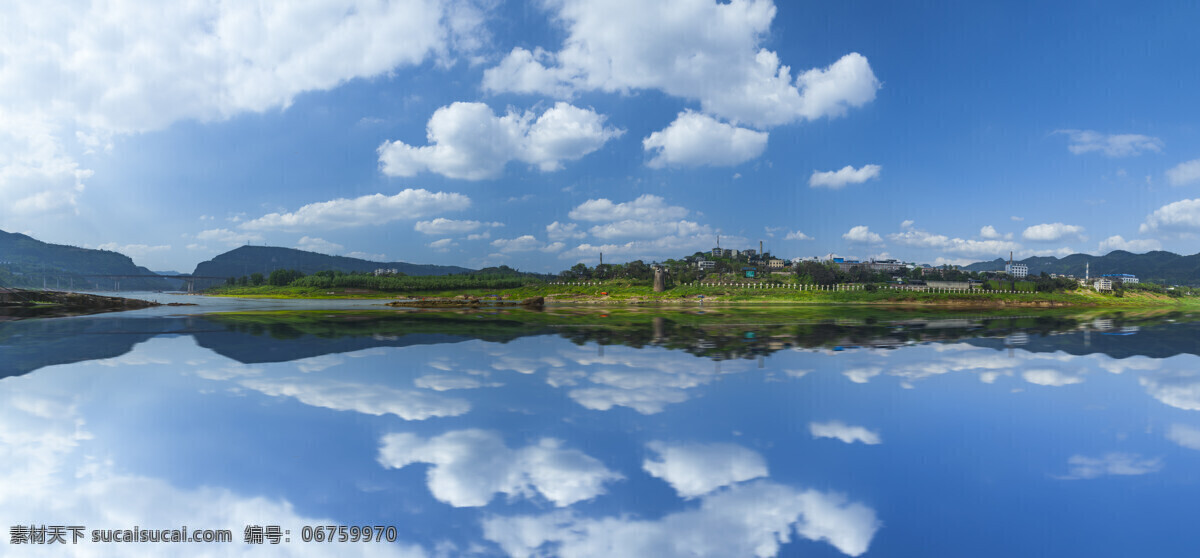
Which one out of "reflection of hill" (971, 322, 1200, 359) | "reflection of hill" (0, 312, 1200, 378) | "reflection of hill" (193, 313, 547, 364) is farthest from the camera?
"reflection of hill" (971, 322, 1200, 359)

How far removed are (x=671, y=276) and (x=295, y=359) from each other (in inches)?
3979

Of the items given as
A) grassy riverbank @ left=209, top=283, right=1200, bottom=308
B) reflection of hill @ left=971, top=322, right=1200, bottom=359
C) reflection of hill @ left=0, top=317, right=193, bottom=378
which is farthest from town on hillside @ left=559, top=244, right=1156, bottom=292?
reflection of hill @ left=0, top=317, right=193, bottom=378

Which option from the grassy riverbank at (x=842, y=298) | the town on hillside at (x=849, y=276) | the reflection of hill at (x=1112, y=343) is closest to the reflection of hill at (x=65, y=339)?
the reflection of hill at (x=1112, y=343)

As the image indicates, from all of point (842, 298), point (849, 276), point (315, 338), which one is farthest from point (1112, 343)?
point (849, 276)

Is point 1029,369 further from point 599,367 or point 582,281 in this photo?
point 582,281

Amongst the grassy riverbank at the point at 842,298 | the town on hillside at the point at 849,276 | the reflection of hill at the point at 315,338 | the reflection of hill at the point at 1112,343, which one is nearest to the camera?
the reflection of hill at the point at 315,338

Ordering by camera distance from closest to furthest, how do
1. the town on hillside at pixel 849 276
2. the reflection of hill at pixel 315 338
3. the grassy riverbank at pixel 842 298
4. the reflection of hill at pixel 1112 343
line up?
the reflection of hill at pixel 315 338
the reflection of hill at pixel 1112 343
the grassy riverbank at pixel 842 298
the town on hillside at pixel 849 276

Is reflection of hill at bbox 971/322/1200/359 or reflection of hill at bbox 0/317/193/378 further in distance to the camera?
reflection of hill at bbox 971/322/1200/359

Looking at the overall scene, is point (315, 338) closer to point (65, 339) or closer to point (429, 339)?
point (429, 339)

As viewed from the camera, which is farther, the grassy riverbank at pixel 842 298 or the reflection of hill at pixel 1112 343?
the grassy riverbank at pixel 842 298

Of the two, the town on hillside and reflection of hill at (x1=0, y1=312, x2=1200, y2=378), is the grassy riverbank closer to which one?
the town on hillside

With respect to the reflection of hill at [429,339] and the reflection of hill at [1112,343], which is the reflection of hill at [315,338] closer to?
the reflection of hill at [429,339]

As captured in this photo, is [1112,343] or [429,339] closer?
[429,339]

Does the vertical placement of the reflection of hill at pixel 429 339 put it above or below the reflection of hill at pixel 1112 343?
above
